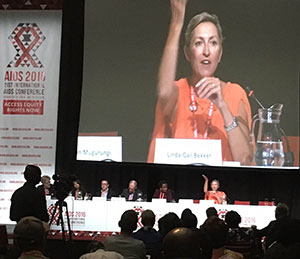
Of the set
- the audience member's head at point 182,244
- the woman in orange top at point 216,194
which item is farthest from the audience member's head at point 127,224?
the woman in orange top at point 216,194

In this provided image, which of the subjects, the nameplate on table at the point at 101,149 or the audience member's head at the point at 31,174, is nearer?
the audience member's head at the point at 31,174

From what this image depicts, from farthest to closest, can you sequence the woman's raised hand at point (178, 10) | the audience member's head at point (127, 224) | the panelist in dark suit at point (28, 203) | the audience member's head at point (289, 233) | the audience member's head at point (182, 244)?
1. the woman's raised hand at point (178, 10)
2. the panelist in dark suit at point (28, 203)
3. the audience member's head at point (127, 224)
4. the audience member's head at point (289, 233)
5. the audience member's head at point (182, 244)

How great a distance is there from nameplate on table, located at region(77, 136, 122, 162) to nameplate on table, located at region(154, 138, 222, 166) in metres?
0.59

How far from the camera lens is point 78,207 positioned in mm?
7602

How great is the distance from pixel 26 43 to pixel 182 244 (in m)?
8.46

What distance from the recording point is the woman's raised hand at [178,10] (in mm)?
8883

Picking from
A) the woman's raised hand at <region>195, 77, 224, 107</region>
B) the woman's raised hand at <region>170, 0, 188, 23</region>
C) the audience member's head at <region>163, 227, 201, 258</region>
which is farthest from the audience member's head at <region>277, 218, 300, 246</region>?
the woman's raised hand at <region>170, 0, 188, 23</region>

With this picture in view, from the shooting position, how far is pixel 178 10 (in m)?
8.90

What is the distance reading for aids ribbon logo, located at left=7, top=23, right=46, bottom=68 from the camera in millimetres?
9773

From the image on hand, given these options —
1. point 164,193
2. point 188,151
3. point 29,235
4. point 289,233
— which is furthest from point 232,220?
point 188,151

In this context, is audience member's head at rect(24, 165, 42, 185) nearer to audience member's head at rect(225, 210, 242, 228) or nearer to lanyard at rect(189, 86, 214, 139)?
audience member's head at rect(225, 210, 242, 228)

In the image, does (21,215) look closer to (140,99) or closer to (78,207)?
(78,207)

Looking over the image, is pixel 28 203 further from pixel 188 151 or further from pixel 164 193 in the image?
pixel 188 151

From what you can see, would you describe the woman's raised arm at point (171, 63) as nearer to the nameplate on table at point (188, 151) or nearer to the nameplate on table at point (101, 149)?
the nameplate on table at point (188, 151)
